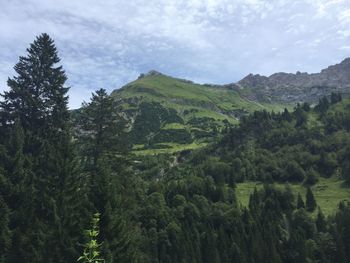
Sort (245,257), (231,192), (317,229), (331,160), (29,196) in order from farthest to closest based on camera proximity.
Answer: (331,160)
(231,192)
(317,229)
(245,257)
(29,196)

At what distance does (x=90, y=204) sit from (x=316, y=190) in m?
154

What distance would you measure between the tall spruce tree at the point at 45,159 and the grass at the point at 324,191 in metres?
117

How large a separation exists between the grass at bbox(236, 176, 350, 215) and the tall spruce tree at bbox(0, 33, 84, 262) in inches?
4591

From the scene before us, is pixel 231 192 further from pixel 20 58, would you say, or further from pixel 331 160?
pixel 20 58

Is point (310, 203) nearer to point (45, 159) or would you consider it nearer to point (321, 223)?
point (321, 223)

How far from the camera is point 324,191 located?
170 meters

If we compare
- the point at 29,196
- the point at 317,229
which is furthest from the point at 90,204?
the point at 317,229

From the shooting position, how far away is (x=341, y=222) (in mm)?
119812

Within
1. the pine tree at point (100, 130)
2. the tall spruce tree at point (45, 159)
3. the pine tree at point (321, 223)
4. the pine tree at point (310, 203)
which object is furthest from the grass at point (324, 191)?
the tall spruce tree at point (45, 159)

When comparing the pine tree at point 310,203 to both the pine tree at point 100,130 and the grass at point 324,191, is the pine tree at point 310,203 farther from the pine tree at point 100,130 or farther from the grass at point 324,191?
the pine tree at point 100,130

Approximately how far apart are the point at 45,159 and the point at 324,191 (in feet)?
480

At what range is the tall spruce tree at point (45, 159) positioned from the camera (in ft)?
126

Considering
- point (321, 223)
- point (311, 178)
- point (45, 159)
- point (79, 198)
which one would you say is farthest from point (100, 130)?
point (311, 178)

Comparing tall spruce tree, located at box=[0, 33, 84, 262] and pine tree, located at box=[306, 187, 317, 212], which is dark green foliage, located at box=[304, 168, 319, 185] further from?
tall spruce tree, located at box=[0, 33, 84, 262]
